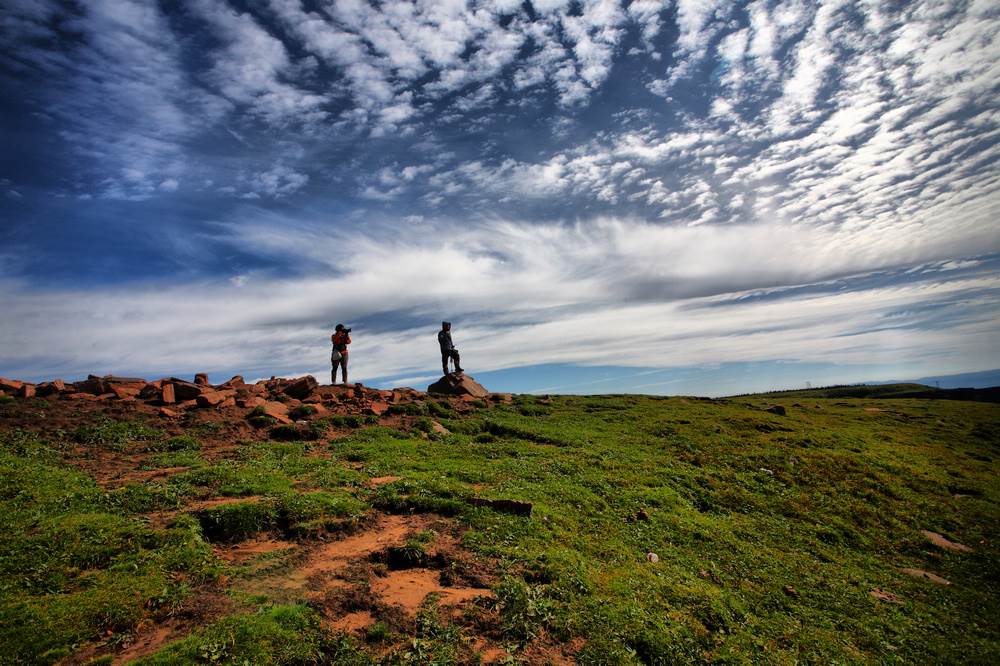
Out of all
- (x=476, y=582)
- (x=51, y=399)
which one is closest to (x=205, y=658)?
(x=476, y=582)

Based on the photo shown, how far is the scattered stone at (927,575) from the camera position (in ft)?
54.3

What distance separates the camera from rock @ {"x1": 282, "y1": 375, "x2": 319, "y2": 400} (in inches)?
1169

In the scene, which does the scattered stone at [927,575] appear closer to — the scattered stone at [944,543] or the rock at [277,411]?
the scattered stone at [944,543]

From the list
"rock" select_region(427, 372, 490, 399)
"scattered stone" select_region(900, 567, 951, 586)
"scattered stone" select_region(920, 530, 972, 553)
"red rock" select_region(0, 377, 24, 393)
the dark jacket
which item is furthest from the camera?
the dark jacket

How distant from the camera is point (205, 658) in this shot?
284 inches

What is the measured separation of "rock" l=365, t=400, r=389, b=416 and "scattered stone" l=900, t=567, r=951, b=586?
24.2 meters

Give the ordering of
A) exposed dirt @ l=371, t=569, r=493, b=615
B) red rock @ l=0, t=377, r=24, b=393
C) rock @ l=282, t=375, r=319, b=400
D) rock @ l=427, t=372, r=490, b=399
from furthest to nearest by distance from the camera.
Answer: rock @ l=427, t=372, r=490, b=399 < rock @ l=282, t=375, r=319, b=400 < red rock @ l=0, t=377, r=24, b=393 < exposed dirt @ l=371, t=569, r=493, b=615

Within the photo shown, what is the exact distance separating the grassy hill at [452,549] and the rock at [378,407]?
2.90ft

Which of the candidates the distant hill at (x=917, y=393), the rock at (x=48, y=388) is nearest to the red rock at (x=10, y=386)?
the rock at (x=48, y=388)

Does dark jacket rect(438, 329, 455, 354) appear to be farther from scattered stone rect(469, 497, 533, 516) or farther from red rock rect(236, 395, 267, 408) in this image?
scattered stone rect(469, 497, 533, 516)

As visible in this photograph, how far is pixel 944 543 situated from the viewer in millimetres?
19688

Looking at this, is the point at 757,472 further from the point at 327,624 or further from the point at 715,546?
the point at 327,624

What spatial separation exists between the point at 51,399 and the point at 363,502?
61.4 feet

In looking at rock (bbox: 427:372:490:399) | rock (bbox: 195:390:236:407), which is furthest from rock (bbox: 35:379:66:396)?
rock (bbox: 427:372:490:399)
